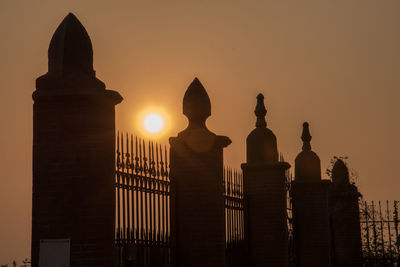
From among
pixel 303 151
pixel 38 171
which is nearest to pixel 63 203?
pixel 38 171

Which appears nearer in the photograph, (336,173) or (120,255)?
(120,255)

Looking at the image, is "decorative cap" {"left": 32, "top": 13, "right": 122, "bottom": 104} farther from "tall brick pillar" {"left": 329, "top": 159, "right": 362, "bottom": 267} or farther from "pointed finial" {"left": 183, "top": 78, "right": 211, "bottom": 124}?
"tall brick pillar" {"left": 329, "top": 159, "right": 362, "bottom": 267}

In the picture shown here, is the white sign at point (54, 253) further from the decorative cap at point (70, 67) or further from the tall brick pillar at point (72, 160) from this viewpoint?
the decorative cap at point (70, 67)

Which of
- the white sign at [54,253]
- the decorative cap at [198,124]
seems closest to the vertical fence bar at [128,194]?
the white sign at [54,253]

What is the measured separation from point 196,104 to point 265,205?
252 centimetres

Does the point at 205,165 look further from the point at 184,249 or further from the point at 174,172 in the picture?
the point at 184,249

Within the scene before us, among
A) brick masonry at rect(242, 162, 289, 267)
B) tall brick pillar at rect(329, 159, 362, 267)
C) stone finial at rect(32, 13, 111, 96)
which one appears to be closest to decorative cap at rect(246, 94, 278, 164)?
brick masonry at rect(242, 162, 289, 267)

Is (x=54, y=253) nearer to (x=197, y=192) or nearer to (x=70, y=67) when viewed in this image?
(x=70, y=67)

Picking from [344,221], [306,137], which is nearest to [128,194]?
→ [306,137]

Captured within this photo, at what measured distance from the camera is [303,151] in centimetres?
1401

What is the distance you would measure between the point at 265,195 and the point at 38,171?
16.2ft

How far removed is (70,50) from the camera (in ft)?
23.5

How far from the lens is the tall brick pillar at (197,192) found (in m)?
8.91

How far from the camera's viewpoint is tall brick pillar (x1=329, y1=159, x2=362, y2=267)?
15.6 meters
